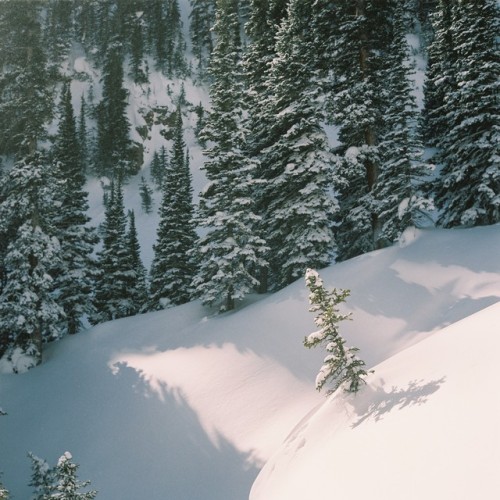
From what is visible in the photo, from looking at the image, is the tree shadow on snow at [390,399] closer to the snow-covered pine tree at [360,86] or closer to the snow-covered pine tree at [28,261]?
the snow-covered pine tree at [360,86]

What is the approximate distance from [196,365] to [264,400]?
3881mm

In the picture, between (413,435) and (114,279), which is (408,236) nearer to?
(413,435)

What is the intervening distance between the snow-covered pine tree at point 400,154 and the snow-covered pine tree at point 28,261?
1736 centimetres

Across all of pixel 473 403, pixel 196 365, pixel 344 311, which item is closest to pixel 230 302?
pixel 196 365

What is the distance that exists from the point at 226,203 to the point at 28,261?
11.0 metres

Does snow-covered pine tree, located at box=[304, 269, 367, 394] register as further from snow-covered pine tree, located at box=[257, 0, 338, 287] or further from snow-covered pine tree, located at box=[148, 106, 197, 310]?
snow-covered pine tree, located at box=[148, 106, 197, 310]

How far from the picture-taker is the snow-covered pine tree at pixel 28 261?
71.1 feet

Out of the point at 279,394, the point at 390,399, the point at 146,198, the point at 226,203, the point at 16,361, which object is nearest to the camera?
the point at 390,399

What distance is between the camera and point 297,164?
22031 millimetres

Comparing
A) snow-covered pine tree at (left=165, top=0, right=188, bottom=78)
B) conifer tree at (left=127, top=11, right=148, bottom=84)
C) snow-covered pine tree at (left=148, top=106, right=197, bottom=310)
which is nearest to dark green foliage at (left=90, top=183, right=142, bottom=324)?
snow-covered pine tree at (left=148, top=106, right=197, bottom=310)

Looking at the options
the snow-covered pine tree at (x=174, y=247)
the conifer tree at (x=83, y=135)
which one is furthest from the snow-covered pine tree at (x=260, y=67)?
the conifer tree at (x=83, y=135)

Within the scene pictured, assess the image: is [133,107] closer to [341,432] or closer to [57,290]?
[57,290]

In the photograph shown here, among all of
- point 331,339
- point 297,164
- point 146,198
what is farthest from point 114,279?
point 146,198

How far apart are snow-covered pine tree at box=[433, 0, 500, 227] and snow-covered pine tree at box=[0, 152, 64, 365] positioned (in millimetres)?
20863
